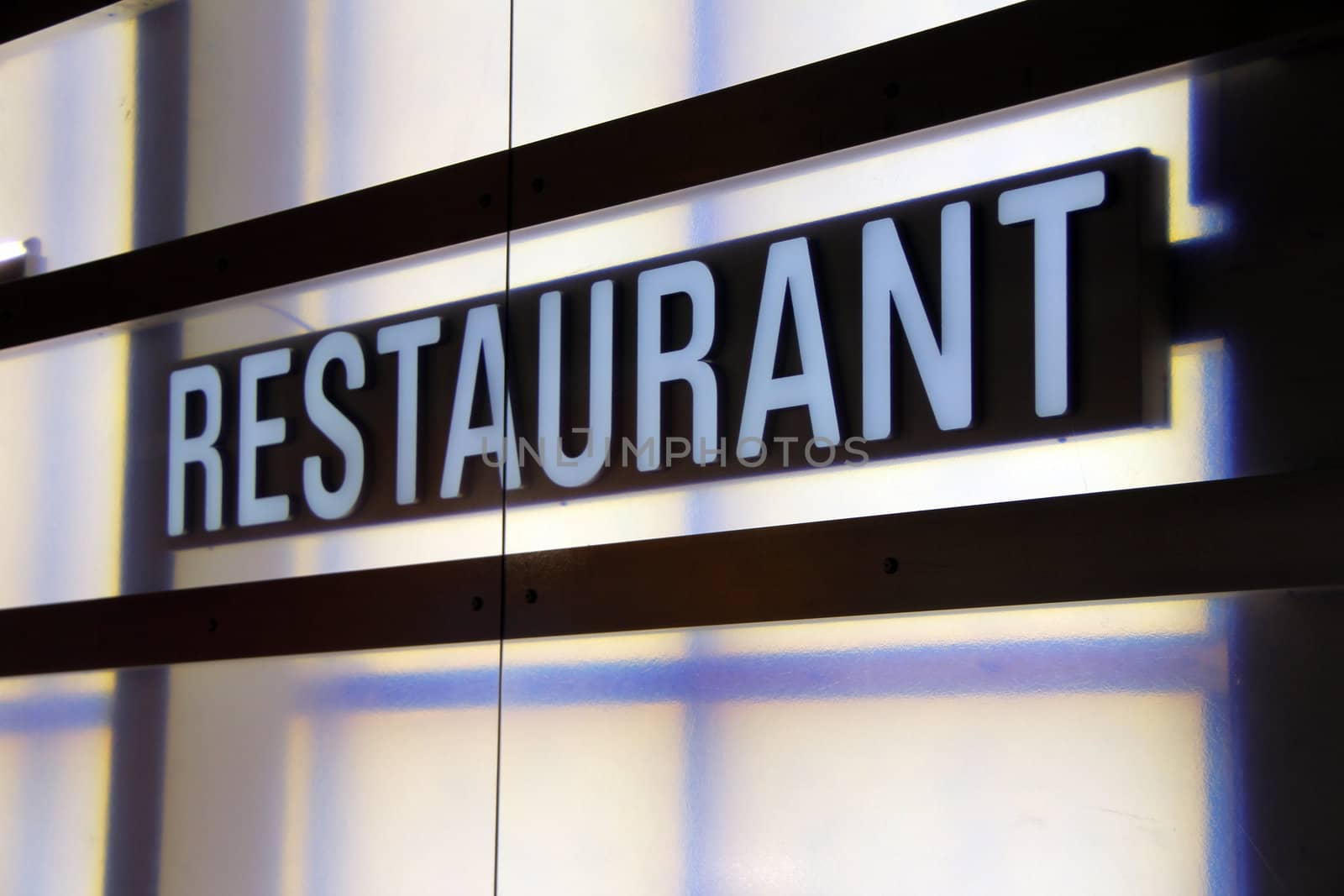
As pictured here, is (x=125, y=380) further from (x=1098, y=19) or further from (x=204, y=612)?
(x=1098, y=19)

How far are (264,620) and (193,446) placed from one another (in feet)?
1.30

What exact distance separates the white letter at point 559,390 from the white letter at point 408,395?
0.80ft

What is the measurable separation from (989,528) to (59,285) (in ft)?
6.91

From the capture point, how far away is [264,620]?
273 cm

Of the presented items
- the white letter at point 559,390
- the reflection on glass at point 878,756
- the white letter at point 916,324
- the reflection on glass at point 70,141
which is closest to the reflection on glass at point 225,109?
the reflection on glass at point 70,141

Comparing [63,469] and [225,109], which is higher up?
[225,109]

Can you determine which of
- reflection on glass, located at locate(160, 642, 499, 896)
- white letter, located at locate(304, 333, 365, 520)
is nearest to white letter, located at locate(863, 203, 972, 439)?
reflection on glass, located at locate(160, 642, 499, 896)

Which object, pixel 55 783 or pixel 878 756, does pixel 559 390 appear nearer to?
pixel 878 756

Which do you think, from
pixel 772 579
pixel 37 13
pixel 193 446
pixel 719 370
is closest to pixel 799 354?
pixel 719 370

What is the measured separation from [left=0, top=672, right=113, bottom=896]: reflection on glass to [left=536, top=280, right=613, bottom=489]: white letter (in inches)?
43.1

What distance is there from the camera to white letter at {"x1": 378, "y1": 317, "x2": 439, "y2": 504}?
8.61 feet

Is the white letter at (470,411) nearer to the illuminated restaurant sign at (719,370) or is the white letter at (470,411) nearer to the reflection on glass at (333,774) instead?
the illuminated restaurant sign at (719,370)

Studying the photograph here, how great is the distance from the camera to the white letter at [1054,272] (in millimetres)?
1939

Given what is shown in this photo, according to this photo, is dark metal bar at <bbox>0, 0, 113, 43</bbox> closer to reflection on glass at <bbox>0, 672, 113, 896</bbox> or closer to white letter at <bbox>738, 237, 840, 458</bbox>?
reflection on glass at <bbox>0, 672, 113, 896</bbox>
